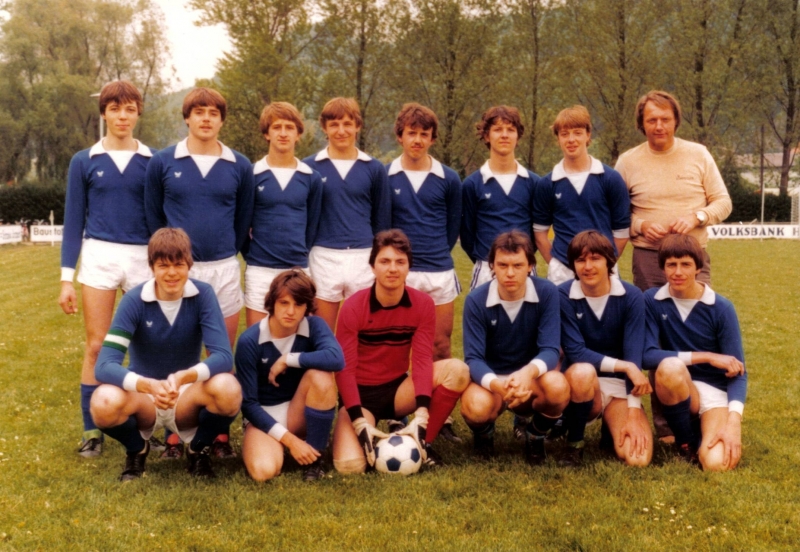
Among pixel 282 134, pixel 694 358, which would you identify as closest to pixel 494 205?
pixel 282 134

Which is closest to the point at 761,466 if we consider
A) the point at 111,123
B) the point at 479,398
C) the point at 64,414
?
the point at 479,398

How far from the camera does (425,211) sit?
5094 mm

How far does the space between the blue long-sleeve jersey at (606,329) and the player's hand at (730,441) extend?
55cm

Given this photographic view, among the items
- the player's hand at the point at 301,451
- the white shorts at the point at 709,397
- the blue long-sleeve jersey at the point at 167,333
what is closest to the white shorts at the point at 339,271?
the blue long-sleeve jersey at the point at 167,333

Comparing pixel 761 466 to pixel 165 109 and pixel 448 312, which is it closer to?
pixel 448 312

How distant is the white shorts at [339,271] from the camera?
4.95 meters

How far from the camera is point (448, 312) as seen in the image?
5.27 meters

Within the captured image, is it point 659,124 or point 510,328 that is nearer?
point 510,328

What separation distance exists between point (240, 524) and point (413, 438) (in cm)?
114

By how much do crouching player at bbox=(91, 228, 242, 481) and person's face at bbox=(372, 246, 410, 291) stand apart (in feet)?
3.14

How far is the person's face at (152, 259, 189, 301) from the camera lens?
3934mm

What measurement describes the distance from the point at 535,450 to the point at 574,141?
2046 mm

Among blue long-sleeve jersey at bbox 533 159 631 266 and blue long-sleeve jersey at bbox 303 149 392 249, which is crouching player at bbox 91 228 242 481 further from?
blue long-sleeve jersey at bbox 533 159 631 266

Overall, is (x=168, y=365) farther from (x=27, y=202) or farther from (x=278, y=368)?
(x=27, y=202)
